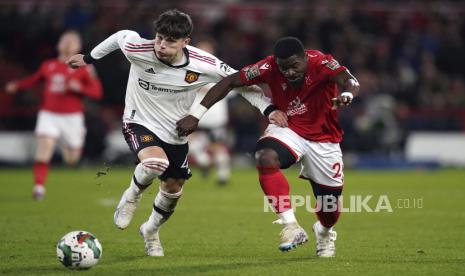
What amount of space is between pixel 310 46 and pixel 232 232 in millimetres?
13384

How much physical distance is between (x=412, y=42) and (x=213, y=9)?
580 centimetres

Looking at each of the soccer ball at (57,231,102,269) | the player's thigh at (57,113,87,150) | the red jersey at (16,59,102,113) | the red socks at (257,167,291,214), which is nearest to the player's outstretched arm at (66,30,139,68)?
the red socks at (257,167,291,214)

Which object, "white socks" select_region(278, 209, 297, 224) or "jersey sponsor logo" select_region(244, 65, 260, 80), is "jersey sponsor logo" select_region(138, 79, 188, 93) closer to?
"jersey sponsor logo" select_region(244, 65, 260, 80)

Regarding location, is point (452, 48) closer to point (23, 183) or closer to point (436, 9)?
point (436, 9)

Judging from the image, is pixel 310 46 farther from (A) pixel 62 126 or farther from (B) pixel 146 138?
(B) pixel 146 138

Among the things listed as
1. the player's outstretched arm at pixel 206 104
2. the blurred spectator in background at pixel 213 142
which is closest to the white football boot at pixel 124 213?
the player's outstretched arm at pixel 206 104

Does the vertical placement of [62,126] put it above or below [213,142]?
above

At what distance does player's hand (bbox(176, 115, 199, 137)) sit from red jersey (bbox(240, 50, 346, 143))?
23.7 inches

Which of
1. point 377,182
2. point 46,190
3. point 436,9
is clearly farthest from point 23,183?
point 436,9

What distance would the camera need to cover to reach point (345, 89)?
8.20 meters

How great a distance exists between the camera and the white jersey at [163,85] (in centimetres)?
880

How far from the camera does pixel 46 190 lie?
17.2 m

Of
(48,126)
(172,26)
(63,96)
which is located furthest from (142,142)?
(63,96)

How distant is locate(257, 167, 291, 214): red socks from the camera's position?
8016mm
